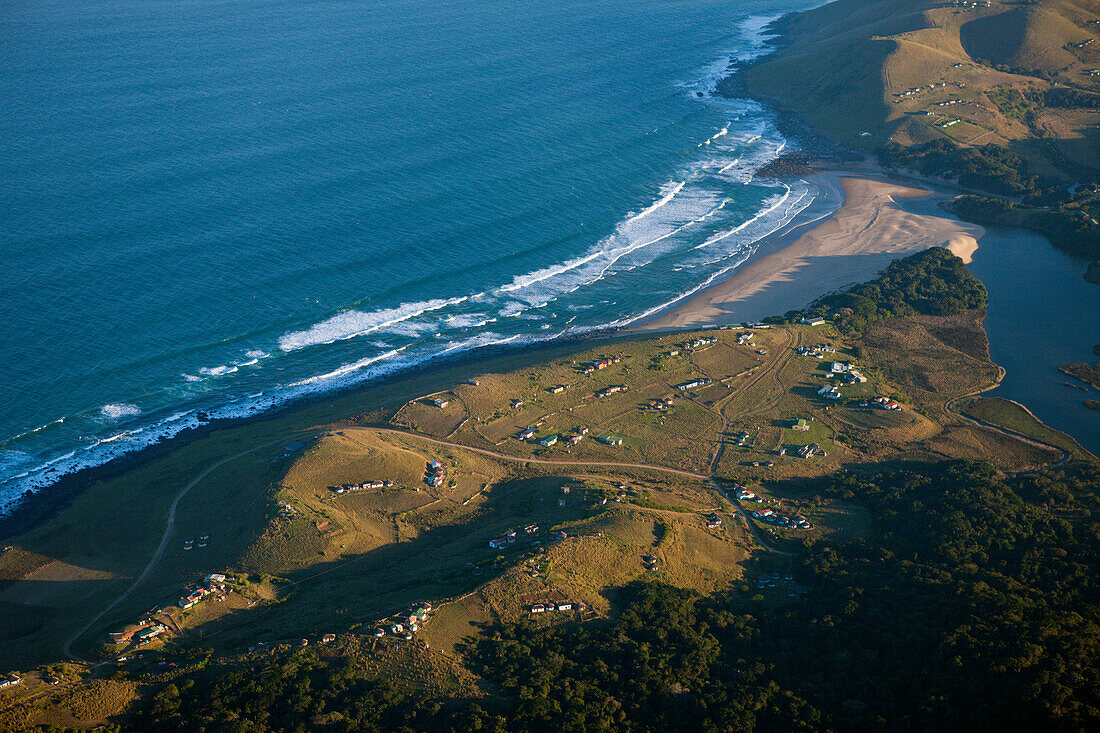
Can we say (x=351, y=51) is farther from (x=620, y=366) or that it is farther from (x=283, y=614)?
(x=283, y=614)

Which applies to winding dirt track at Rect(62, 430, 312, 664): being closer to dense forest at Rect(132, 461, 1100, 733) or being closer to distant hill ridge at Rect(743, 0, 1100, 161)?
dense forest at Rect(132, 461, 1100, 733)

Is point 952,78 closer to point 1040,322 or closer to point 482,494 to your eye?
point 1040,322

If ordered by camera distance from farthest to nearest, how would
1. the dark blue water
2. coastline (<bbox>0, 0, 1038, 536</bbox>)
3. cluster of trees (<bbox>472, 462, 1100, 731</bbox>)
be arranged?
the dark blue water → coastline (<bbox>0, 0, 1038, 536</bbox>) → cluster of trees (<bbox>472, 462, 1100, 731</bbox>)

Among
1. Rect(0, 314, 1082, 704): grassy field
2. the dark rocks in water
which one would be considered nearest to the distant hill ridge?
the dark rocks in water

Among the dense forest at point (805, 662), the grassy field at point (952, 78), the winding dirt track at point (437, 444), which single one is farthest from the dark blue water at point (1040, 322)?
the winding dirt track at point (437, 444)

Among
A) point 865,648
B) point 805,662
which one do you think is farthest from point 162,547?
point 865,648

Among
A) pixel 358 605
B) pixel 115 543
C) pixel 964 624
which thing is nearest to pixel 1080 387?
pixel 964 624
